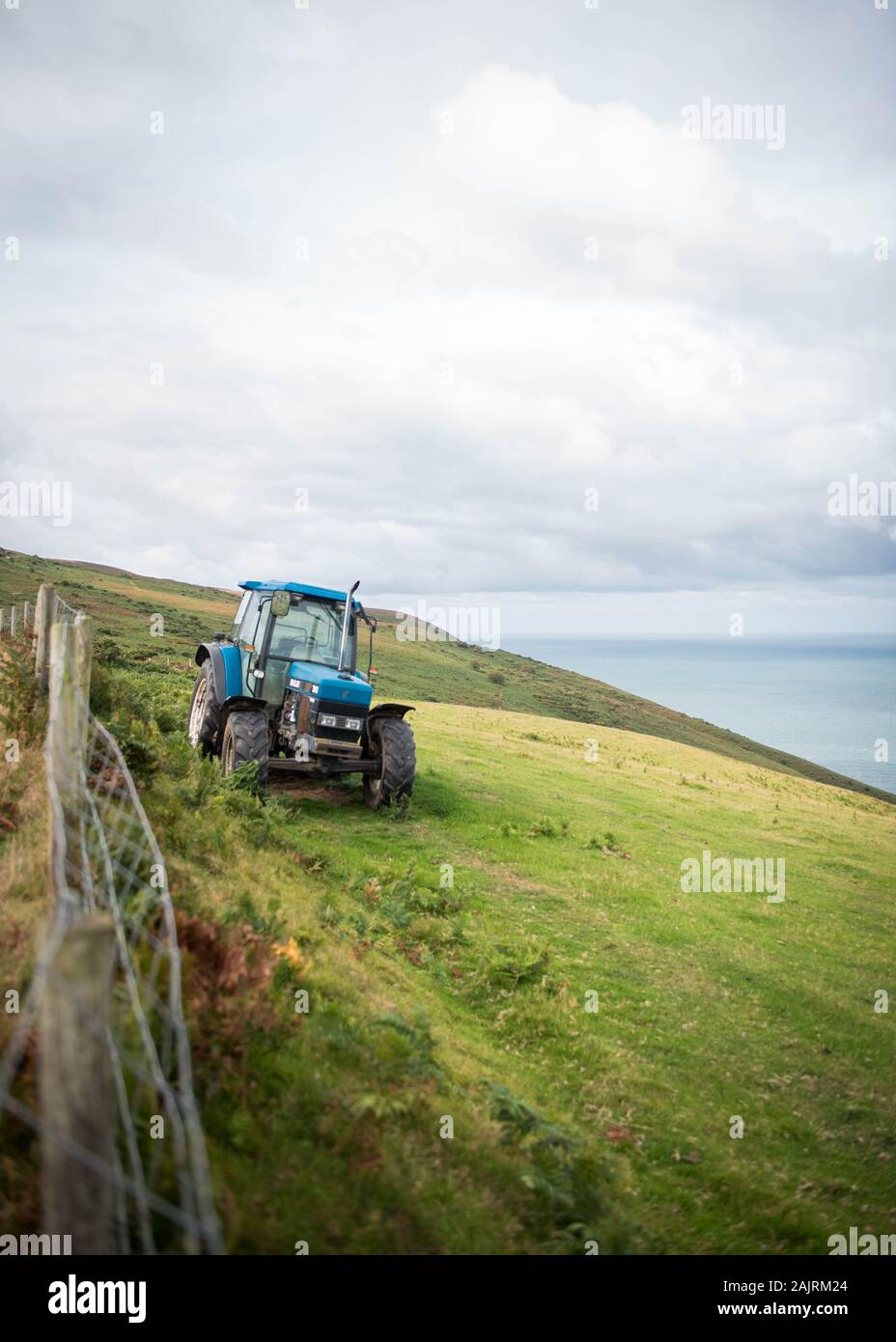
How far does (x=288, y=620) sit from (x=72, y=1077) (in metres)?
12.0

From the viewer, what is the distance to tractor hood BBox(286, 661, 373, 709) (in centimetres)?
1365

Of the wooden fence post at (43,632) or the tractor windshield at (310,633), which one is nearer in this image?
the wooden fence post at (43,632)

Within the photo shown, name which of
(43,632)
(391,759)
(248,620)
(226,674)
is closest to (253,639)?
(248,620)

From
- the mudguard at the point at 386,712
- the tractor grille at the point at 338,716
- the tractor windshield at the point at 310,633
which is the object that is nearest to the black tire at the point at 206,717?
the tractor windshield at the point at 310,633

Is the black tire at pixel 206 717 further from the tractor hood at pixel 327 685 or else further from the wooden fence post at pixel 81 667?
the wooden fence post at pixel 81 667

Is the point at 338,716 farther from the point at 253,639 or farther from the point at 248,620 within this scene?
the point at 248,620

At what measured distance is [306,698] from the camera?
13742 mm

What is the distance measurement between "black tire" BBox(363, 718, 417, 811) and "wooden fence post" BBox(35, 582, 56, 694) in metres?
6.12

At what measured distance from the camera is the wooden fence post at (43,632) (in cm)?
959

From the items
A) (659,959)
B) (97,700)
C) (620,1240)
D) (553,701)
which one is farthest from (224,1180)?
(553,701)

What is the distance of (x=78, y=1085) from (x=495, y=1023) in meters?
6.21

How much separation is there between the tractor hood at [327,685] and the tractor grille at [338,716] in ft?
0.19

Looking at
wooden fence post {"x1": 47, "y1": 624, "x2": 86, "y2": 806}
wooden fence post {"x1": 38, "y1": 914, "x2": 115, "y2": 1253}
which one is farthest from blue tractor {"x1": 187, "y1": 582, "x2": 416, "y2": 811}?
wooden fence post {"x1": 38, "y1": 914, "x2": 115, "y2": 1253}
